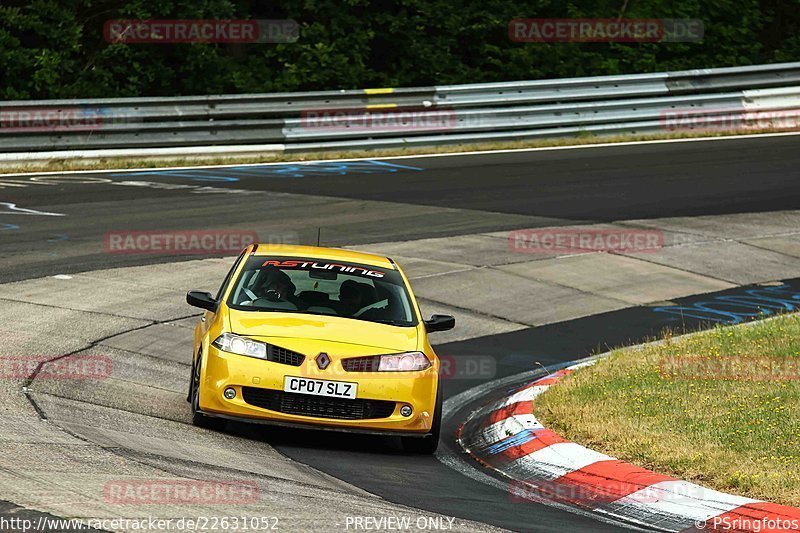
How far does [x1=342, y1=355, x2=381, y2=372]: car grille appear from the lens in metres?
9.27

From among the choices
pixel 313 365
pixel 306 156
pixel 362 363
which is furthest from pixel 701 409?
pixel 306 156

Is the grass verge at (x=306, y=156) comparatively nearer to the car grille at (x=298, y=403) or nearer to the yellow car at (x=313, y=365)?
the yellow car at (x=313, y=365)

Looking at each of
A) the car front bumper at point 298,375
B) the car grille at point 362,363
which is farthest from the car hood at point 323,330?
the car front bumper at point 298,375

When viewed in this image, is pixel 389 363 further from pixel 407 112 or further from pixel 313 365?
pixel 407 112

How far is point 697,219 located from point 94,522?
15276mm

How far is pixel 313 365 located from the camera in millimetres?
9172

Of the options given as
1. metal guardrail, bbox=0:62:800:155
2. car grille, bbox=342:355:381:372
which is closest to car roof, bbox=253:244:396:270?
car grille, bbox=342:355:381:372

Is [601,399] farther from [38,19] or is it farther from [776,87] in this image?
[776,87]

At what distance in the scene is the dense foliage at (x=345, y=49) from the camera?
981 inches

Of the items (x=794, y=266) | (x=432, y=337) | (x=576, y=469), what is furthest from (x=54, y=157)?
(x=576, y=469)

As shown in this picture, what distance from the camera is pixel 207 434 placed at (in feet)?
30.1

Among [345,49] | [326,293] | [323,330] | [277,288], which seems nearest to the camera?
[323,330]

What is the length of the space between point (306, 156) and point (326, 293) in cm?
1422

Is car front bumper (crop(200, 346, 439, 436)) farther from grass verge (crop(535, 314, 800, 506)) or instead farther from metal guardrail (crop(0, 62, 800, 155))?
metal guardrail (crop(0, 62, 800, 155))
